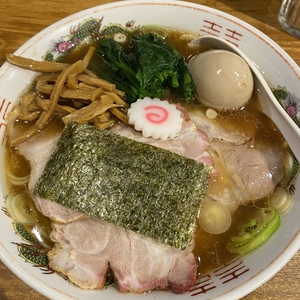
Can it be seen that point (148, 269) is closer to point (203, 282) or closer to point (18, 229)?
point (203, 282)

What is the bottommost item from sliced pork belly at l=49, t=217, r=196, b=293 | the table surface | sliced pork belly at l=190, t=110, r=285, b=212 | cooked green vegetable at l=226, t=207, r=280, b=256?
sliced pork belly at l=49, t=217, r=196, b=293

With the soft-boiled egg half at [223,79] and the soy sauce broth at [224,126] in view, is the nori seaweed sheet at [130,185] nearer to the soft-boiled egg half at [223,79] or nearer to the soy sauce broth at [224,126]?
the soy sauce broth at [224,126]

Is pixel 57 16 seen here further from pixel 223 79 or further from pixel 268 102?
pixel 268 102

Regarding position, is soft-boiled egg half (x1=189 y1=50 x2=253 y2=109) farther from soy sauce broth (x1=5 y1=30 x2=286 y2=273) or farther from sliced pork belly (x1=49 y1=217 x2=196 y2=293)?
sliced pork belly (x1=49 y1=217 x2=196 y2=293)

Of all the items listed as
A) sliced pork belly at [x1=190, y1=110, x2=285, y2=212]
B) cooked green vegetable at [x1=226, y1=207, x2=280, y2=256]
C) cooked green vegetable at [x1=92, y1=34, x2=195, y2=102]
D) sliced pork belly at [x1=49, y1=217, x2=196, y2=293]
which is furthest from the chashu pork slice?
cooked green vegetable at [x1=92, y1=34, x2=195, y2=102]

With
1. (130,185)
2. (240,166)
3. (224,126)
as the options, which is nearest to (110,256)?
(130,185)

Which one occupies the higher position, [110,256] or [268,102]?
[268,102]

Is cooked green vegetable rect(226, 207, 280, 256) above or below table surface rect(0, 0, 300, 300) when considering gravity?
below
